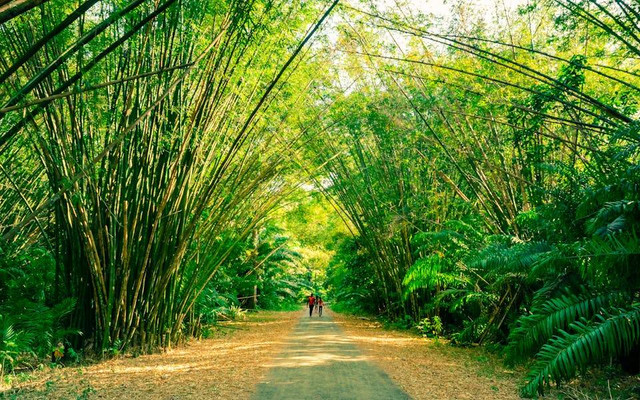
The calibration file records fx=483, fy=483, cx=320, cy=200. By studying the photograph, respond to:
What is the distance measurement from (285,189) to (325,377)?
3972mm

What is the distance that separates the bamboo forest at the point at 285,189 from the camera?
132 inches

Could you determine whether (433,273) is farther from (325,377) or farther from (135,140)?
(135,140)

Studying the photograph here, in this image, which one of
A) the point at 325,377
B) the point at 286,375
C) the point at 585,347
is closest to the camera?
the point at 585,347

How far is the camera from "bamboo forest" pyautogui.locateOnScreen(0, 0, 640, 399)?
334 cm

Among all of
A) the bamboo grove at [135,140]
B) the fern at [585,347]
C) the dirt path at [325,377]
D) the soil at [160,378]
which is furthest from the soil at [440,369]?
the bamboo grove at [135,140]

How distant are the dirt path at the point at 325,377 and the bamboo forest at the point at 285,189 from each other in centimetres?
4

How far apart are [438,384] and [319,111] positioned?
18.1 ft

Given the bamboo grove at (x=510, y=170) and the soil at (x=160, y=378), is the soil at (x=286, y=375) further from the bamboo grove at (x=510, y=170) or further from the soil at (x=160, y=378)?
the bamboo grove at (x=510, y=170)

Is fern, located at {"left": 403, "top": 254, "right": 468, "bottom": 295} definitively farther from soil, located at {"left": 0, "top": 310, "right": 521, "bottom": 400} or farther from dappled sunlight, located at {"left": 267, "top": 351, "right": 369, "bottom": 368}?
dappled sunlight, located at {"left": 267, "top": 351, "right": 369, "bottom": 368}

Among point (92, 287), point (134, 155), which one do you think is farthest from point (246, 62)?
point (92, 287)

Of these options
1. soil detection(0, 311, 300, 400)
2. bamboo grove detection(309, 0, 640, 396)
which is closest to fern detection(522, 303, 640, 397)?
bamboo grove detection(309, 0, 640, 396)

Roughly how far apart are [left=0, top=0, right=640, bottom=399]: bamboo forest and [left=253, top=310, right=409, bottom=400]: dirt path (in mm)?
37

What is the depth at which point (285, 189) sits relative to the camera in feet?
25.6

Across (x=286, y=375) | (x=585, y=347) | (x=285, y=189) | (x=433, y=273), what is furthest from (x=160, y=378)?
(x=285, y=189)
